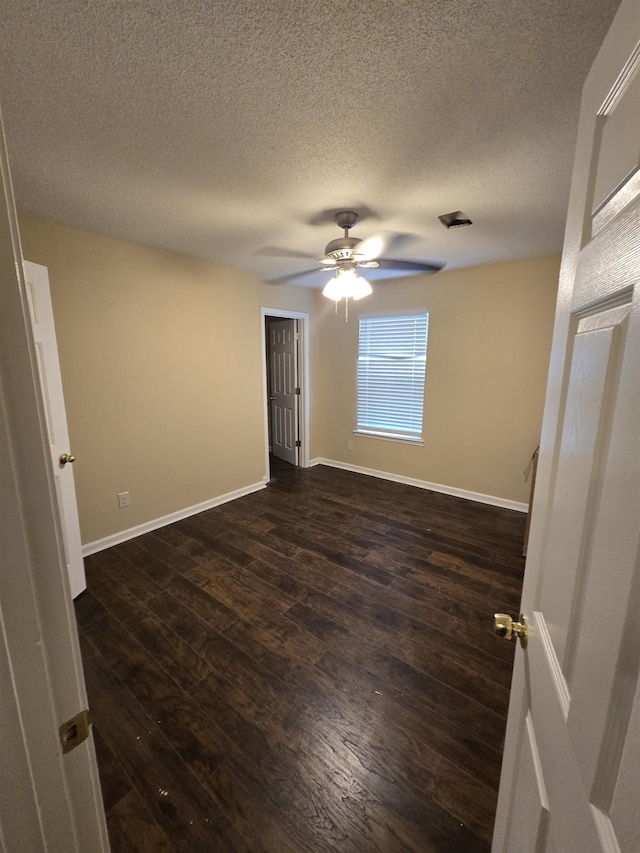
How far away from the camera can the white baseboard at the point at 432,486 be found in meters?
3.56

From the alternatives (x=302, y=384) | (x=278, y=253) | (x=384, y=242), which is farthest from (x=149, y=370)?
(x=384, y=242)

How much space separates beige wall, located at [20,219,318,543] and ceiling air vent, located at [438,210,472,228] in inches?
81.7

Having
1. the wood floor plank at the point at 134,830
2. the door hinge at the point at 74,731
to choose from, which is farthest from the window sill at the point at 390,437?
the door hinge at the point at 74,731

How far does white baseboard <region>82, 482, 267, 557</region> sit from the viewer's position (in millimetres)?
2770

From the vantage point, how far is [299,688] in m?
1.63

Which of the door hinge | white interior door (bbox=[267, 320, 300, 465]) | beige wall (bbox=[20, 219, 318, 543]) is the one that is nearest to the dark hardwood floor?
beige wall (bbox=[20, 219, 318, 543])

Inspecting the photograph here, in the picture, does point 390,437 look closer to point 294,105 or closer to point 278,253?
point 278,253

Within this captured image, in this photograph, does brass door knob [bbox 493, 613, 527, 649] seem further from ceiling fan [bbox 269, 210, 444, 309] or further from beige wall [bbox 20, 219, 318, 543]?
beige wall [bbox 20, 219, 318, 543]

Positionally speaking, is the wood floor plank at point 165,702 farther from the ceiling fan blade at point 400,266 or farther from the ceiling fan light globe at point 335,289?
the ceiling fan blade at point 400,266

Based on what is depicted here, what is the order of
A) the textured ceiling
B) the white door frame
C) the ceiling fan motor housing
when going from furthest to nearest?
the white door frame
the ceiling fan motor housing
the textured ceiling

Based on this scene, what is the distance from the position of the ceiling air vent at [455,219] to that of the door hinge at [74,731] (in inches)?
104

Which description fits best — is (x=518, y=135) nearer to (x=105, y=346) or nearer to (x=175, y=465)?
(x=105, y=346)

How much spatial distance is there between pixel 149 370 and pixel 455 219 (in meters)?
2.55

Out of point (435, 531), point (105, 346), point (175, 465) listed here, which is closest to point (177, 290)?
point (105, 346)
